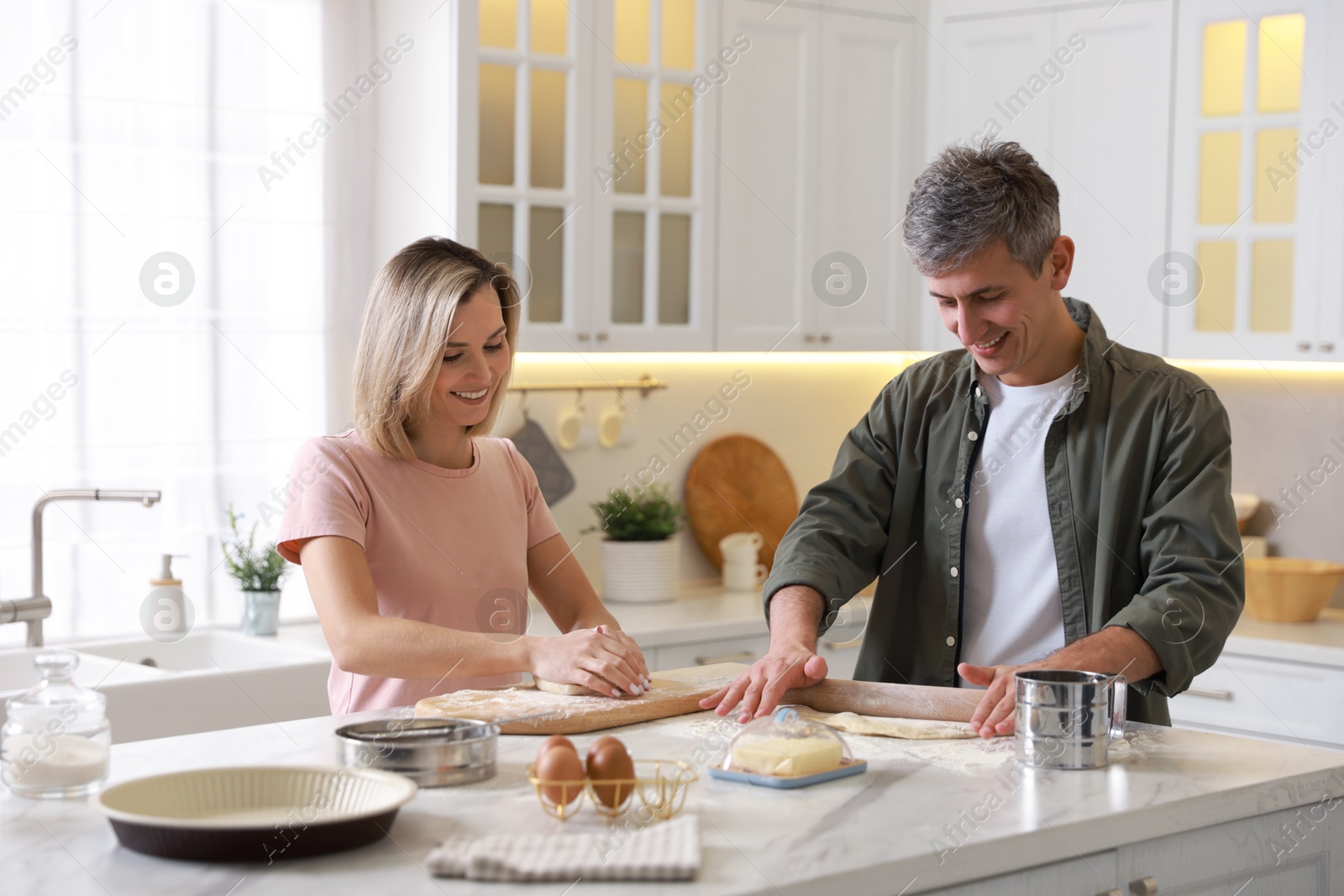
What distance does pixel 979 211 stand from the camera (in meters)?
1.90

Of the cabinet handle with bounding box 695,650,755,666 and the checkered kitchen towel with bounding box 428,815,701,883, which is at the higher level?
the checkered kitchen towel with bounding box 428,815,701,883

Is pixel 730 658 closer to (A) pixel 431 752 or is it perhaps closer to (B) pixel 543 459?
(B) pixel 543 459

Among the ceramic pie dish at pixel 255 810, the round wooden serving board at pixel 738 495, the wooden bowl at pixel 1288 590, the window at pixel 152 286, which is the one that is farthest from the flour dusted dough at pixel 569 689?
the wooden bowl at pixel 1288 590

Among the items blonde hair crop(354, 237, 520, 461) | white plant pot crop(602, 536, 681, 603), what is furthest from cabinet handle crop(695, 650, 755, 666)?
blonde hair crop(354, 237, 520, 461)

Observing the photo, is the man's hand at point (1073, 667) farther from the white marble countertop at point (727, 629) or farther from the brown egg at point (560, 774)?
the white marble countertop at point (727, 629)

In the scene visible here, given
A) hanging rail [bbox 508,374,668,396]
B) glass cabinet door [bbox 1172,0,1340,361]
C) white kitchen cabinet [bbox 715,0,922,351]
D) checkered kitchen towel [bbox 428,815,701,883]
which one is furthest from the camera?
white kitchen cabinet [bbox 715,0,922,351]

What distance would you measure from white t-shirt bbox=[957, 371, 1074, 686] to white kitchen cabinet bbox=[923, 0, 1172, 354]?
1723 millimetres

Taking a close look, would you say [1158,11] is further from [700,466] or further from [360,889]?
[360,889]

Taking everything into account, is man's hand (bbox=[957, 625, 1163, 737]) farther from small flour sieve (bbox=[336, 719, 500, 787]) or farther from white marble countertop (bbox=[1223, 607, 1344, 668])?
white marble countertop (bbox=[1223, 607, 1344, 668])

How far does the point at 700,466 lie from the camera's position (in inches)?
159

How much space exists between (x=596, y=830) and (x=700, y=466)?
2733 millimetres

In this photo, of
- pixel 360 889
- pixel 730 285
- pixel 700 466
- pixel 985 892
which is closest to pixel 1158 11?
pixel 730 285

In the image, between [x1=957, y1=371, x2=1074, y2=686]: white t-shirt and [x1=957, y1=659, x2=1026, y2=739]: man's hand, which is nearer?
[x1=957, y1=659, x2=1026, y2=739]: man's hand

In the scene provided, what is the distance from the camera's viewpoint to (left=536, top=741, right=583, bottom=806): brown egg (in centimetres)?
136
